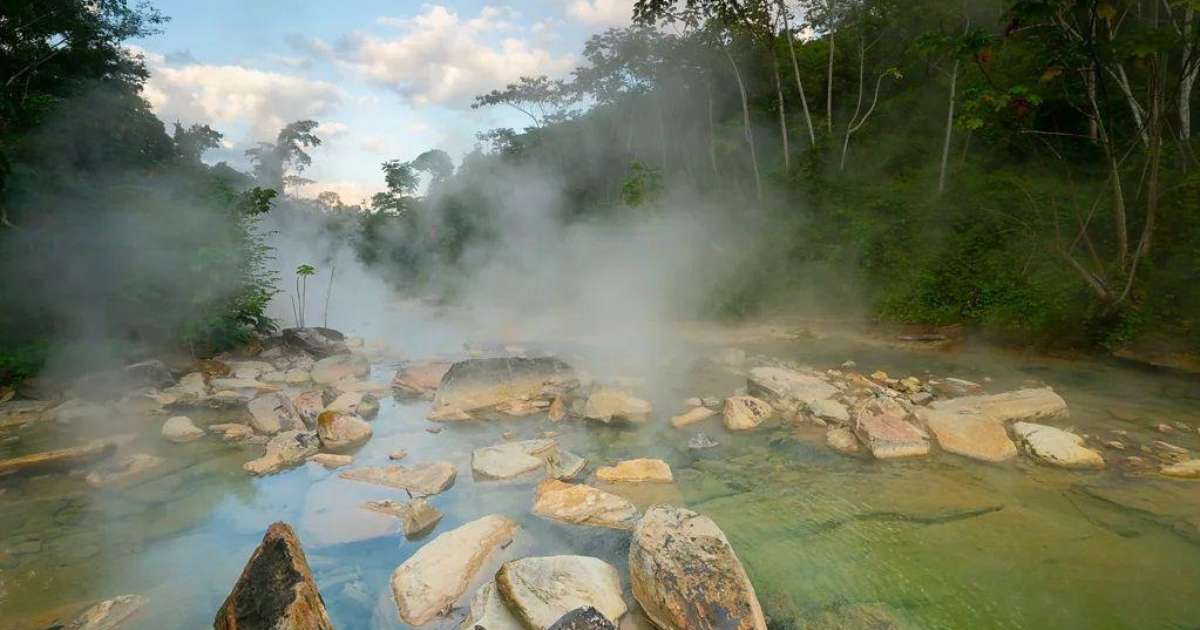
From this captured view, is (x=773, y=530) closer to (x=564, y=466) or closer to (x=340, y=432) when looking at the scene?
(x=564, y=466)

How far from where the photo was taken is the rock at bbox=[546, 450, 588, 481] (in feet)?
14.0

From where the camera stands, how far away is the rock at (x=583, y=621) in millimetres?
2173

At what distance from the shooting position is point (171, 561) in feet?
11.0

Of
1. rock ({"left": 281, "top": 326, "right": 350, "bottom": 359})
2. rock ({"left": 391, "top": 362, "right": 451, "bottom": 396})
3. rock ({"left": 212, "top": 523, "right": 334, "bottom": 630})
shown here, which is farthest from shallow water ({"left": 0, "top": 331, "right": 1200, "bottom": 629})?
rock ({"left": 281, "top": 326, "right": 350, "bottom": 359})

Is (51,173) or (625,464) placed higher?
(51,173)

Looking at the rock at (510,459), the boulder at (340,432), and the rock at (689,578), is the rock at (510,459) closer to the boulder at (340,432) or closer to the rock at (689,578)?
the boulder at (340,432)

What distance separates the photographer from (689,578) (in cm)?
250

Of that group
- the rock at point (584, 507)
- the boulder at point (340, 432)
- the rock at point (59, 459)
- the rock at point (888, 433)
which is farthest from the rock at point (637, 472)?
the rock at point (59, 459)

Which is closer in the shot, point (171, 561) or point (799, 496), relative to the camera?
point (171, 561)

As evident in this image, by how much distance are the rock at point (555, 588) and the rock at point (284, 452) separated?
3102 mm

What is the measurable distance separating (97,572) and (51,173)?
7312 mm

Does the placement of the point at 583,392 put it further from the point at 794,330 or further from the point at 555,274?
the point at 555,274

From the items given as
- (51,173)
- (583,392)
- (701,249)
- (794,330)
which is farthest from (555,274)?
(51,173)

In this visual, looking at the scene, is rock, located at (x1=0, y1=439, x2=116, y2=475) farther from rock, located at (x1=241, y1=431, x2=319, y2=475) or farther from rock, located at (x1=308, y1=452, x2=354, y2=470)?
rock, located at (x1=308, y1=452, x2=354, y2=470)
